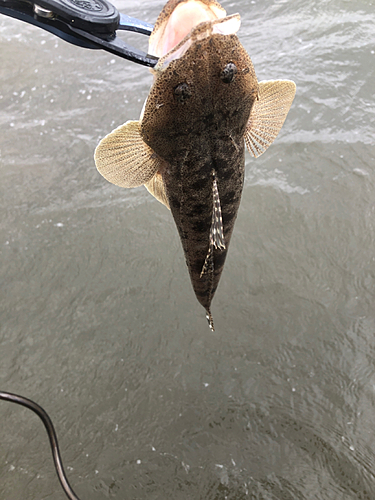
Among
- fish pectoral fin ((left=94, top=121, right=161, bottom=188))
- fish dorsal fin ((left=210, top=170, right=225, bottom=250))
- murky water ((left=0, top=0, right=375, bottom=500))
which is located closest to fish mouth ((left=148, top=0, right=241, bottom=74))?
fish pectoral fin ((left=94, top=121, right=161, bottom=188))

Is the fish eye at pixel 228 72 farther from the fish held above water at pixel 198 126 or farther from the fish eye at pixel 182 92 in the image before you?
the fish eye at pixel 182 92

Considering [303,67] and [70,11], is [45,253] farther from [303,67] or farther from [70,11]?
[303,67]

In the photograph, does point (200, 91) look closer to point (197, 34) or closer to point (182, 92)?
point (182, 92)

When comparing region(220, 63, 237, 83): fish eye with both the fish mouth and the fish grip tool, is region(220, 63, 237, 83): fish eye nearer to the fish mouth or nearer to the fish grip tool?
the fish mouth

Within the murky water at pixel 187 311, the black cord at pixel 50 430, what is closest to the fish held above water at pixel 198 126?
the black cord at pixel 50 430

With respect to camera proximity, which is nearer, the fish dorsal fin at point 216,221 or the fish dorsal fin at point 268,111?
the fish dorsal fin at point 216,221

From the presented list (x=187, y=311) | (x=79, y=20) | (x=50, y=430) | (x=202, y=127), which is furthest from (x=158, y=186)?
(x=187, y=311)
